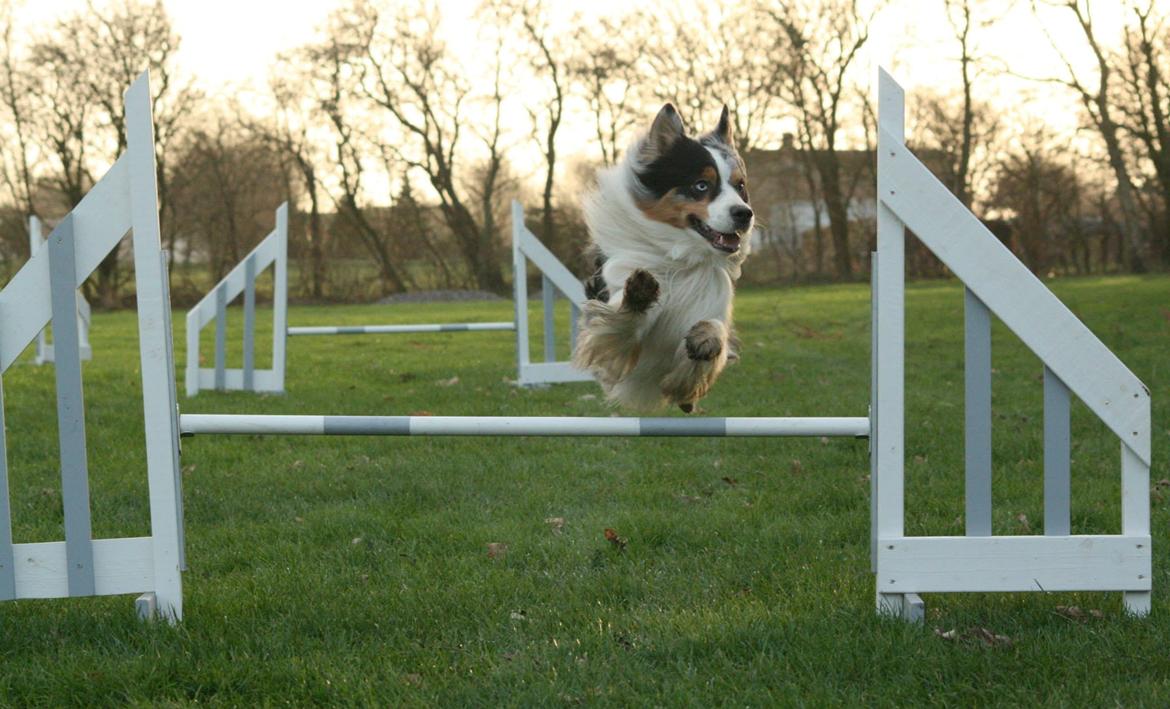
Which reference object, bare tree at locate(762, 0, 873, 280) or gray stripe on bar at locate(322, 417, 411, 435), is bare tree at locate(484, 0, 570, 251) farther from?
gray stripe on bar at locate(322, 417, 411, 435)

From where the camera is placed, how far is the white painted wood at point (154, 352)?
3121 mm

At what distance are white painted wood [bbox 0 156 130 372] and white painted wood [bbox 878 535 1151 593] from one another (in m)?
2.44

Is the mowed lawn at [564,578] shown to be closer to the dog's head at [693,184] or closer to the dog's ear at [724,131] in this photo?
the dog's head at [693,184]

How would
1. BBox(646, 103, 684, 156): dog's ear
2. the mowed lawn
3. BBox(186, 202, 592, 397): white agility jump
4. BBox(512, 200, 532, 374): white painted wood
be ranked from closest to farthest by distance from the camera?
1. the mowed lawn
2. BBox(646, 103, 684, 156): dog's ear
3. BBox(186, 202, 592, 397): white agility jump
4. BBox(512, 200, 532, 374): white painted wood

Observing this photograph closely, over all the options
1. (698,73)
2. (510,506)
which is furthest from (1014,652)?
(698,73)

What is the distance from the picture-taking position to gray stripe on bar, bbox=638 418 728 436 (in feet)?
11.5

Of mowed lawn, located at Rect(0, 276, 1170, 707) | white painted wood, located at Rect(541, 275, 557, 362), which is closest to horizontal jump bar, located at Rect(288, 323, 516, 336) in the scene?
white painted wood, located at Rect(541, 275, 557, 362)

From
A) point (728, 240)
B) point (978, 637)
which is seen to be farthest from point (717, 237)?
point (978, 637)

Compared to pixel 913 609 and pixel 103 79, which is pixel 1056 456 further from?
pixel 103 79

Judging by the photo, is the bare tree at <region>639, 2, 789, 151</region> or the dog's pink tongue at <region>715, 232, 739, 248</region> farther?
the bare tree at <region>639, 2, 789, 151</region>

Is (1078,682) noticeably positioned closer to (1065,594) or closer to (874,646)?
(874,646)

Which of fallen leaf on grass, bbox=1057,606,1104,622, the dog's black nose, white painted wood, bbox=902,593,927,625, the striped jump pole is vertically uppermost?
the dog's black nose

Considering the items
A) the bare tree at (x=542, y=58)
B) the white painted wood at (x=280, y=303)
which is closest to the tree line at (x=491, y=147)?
the bare tree at (x=542, y=58)

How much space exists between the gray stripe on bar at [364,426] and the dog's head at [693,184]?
60.6 inches
